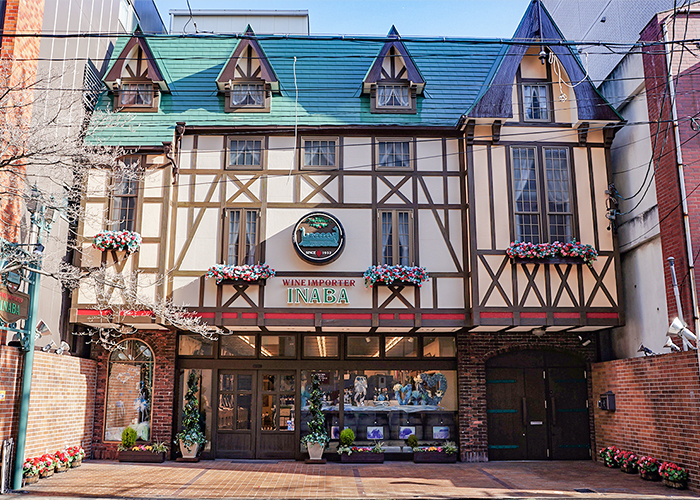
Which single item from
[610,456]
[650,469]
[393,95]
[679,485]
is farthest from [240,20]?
[679,485]

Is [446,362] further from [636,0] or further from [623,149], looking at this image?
[636,0]

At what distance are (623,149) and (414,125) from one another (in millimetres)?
5310

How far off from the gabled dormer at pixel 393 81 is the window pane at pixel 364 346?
238 inches

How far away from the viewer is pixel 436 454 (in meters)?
15.8

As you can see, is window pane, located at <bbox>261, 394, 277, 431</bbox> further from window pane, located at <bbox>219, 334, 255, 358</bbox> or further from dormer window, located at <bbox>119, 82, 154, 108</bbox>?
dormer window, located at <bbox>119, 82, 154, 108</bbox>

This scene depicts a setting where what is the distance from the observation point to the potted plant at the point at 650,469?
12.9m

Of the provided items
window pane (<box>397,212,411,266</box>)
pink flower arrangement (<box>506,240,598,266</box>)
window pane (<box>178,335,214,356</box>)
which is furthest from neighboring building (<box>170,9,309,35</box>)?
pink flower arrangement (<box>506,240,598,266</box>)

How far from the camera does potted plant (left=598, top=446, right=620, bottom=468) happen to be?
14.6 m

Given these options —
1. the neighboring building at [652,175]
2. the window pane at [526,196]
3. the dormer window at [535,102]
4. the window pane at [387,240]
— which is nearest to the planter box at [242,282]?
the window pane at [387,240]

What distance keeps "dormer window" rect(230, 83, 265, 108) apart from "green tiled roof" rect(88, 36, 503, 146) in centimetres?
39

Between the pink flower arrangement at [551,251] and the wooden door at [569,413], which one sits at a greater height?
the pink flower arrangement at [551,251]

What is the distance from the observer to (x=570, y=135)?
1530 cm

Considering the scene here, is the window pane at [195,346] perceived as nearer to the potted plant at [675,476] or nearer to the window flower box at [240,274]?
the window flower box at [240,274]

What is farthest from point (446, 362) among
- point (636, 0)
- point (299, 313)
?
point (636, 0)
